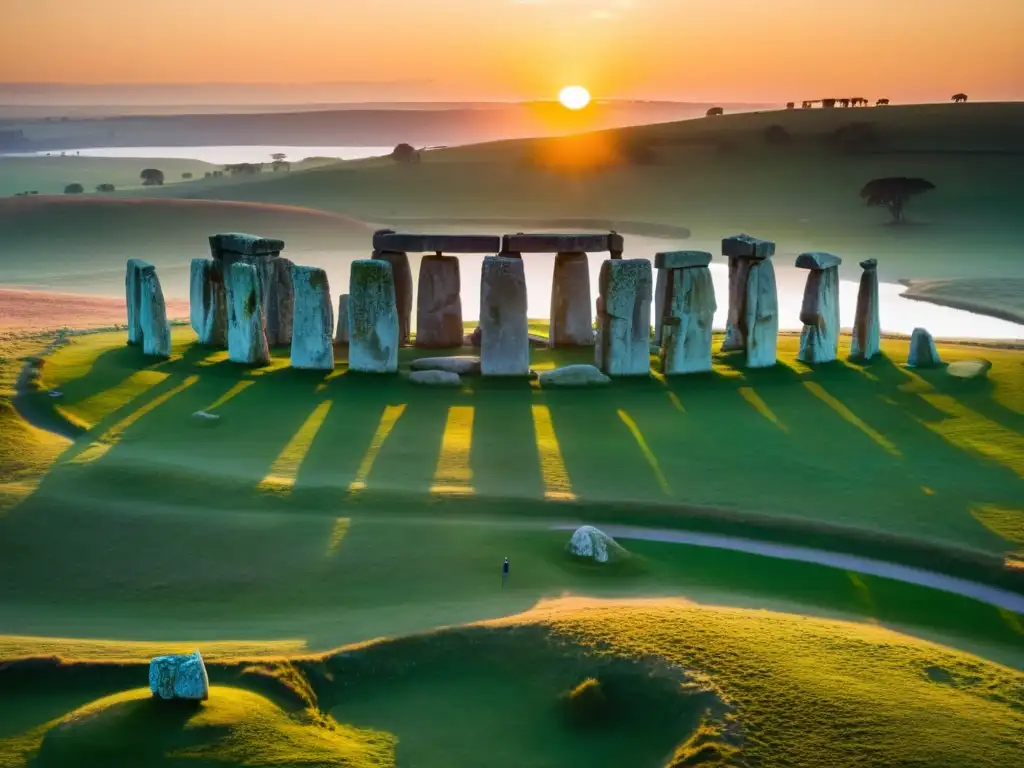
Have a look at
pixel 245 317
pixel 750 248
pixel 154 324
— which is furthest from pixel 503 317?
pixel 154 324

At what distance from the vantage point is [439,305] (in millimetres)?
24172

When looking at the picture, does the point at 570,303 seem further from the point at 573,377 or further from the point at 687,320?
the point at 573,377

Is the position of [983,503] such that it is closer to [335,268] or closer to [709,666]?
[709,666]

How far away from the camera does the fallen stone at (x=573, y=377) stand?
19906 millimetres

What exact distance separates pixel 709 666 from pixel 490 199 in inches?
2552

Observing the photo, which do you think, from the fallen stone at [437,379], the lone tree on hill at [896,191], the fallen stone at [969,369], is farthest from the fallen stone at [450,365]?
the lone tree on hill at [896,191]

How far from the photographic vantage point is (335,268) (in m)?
49.4

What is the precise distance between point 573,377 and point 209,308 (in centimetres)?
764

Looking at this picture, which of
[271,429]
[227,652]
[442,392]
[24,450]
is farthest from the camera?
[442,392]

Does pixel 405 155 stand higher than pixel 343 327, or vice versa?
pixel 405 155

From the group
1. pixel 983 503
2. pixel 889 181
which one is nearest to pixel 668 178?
pixel 889 181

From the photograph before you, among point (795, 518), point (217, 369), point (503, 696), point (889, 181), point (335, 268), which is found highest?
point (889, 181)

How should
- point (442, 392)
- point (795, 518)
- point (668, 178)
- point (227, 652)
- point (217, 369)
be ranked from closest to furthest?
point (227, 652)
point (795, 518)
point (442, 392)
point (217, 369)
point (668, 178)

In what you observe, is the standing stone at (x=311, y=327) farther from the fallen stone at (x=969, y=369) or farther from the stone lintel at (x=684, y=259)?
the fallen stone at (x=969, y=369)
